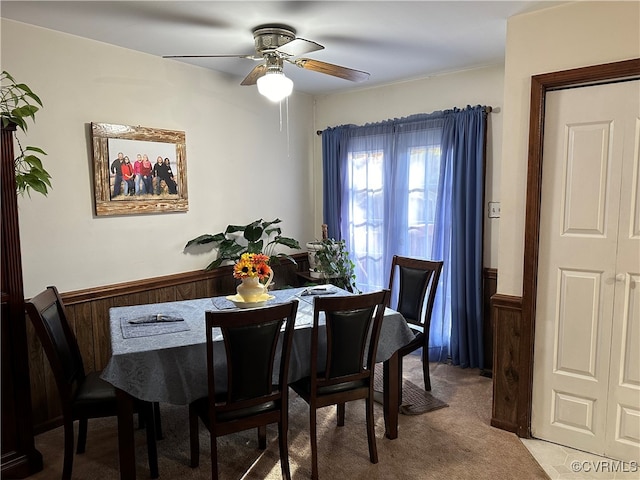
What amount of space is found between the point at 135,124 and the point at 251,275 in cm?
156

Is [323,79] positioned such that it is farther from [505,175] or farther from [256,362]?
[256,362]

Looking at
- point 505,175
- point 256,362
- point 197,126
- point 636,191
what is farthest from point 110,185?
point 636,191

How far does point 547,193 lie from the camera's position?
8.48 feet

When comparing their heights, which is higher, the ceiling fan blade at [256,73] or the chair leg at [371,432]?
the ceiling fan blade at [256,73]

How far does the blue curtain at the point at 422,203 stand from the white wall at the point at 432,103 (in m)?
0.11

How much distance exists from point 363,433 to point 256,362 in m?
1.08

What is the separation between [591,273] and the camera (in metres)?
2.49

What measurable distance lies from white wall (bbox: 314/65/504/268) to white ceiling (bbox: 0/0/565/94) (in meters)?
0.25

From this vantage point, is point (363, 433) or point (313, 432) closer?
point (313, 432)

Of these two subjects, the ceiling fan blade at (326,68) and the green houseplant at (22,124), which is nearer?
the green houseplant at (22,124)

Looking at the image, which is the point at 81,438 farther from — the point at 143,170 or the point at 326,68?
the point at 326,68

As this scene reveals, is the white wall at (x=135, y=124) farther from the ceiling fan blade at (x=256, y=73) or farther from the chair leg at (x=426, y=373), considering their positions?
the chair leg at (x=426, y=373)

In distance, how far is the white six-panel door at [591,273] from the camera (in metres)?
2.36

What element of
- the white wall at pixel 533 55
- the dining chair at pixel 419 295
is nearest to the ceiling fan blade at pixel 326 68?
the white wall at pixel 533 55
